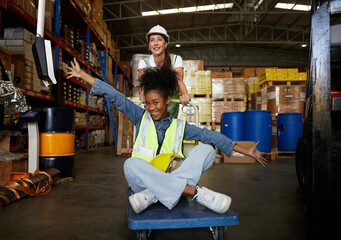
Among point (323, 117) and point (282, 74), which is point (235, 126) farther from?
point (323, 117)

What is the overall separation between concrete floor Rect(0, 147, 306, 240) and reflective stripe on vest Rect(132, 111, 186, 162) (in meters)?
0.57

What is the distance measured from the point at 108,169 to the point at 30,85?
6.86 ft

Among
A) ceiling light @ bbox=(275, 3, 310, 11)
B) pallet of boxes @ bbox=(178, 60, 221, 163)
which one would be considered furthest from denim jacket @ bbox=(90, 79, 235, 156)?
ceiling light @ bbox=(275, 3, 310, 11)

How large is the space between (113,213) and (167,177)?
3.09 feet

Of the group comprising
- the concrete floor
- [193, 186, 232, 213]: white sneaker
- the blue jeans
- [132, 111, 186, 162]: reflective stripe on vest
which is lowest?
the concrete floor

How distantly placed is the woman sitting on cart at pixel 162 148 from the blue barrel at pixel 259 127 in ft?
14.0

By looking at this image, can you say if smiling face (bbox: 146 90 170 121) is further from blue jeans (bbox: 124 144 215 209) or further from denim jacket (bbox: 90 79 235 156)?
blue jeans (bbox: 124 144 215 209)

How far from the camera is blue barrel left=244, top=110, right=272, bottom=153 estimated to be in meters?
5.94

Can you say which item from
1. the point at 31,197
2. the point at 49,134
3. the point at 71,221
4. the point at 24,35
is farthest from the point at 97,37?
the point at 71,221

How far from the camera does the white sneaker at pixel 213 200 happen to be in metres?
1.45

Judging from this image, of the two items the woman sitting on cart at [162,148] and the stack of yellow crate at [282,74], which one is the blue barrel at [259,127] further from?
the woman sitting on cart at [162,148]

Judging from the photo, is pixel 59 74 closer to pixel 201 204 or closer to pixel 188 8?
pixel 201 204

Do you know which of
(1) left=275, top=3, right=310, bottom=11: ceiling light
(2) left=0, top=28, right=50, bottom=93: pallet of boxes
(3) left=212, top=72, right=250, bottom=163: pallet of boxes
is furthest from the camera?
(1) left=275, top=3, right=310, bottom=11: ceiling light

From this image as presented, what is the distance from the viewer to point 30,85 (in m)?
4.55
